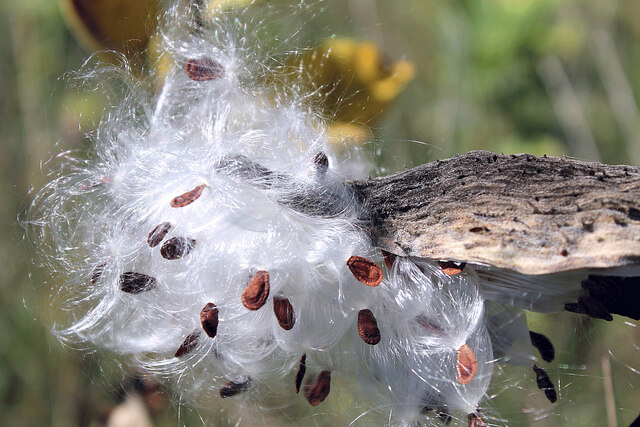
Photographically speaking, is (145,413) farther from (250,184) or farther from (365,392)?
(250,184)

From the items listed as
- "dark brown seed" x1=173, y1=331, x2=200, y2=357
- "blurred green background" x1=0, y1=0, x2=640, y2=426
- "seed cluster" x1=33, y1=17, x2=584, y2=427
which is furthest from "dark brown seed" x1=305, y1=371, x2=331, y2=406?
"blurred green background" x1=0, y1=0, x2=640, y2=426

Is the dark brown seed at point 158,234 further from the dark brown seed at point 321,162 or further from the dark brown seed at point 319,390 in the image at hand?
the dark brown seed at point 319,390

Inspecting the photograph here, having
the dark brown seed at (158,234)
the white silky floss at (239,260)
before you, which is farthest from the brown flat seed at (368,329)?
the dark brown seed at (158,234)

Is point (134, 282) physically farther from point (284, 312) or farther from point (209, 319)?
point (284, 312)

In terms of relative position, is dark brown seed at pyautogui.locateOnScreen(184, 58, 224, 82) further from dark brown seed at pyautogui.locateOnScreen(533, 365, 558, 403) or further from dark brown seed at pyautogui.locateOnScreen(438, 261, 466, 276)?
dark brown seed at pyautogui.locateOnScreen(533, 365, 558, 403)

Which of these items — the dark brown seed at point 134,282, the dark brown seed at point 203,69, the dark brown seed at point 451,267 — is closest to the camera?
the dark brown seed at point 451,267

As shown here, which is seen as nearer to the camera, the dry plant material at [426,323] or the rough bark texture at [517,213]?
the rough bark texture at [517,213]
